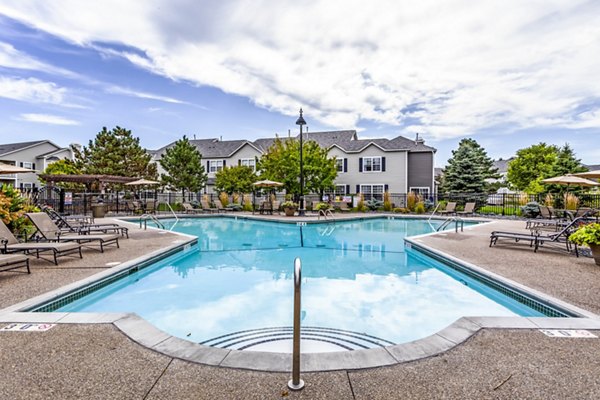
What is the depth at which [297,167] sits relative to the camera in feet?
79.0

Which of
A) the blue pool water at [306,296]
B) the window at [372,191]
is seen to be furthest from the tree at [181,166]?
the blue pool water at [306,296]

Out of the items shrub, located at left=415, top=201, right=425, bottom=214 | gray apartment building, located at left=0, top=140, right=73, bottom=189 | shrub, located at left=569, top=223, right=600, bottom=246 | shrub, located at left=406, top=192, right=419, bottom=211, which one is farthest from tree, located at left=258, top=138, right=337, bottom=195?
gray apartment building, located at left=0, top=140, right=73, bottom=189

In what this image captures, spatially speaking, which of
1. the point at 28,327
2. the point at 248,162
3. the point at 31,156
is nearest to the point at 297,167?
the point at 248,162

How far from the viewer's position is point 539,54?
13156 millimetres

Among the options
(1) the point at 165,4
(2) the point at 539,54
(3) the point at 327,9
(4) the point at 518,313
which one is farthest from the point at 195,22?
(2) the point at 539,54

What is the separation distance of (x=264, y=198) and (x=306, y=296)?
996 inches

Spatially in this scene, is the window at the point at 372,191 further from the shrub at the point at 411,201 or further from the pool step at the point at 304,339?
the pool step at the point at 304,339

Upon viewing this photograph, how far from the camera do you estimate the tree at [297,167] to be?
24.1m

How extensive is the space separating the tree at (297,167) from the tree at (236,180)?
8.45 feet

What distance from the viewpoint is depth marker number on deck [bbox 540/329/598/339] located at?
131 inches

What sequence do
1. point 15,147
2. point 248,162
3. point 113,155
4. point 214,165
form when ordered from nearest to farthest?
1. point 113,155
2. point 248,162
3. point 214,165
4. point 15,147

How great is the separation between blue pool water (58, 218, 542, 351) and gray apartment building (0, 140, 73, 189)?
36.3m

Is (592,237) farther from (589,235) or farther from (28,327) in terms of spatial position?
(28,327)

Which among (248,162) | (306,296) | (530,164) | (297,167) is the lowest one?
(306,296)
